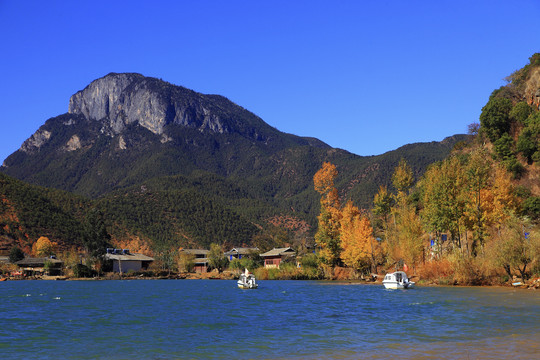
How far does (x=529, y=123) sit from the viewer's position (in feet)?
257

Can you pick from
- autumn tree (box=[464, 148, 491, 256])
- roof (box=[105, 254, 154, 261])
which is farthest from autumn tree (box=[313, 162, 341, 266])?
roof (box=[105, 254, 154, 261])

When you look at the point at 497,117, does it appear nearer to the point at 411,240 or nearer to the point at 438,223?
the point at 411,240

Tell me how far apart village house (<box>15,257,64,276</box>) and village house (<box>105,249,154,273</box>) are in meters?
13.5

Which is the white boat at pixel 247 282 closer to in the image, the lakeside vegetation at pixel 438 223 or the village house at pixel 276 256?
the lakeside vegetation at pixel 438 223

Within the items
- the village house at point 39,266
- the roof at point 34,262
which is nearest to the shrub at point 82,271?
the village house at point 39,266

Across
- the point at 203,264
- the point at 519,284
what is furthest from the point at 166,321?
the point at 203,264

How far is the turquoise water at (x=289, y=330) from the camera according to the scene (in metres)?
22.0

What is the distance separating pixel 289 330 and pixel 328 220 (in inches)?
2402

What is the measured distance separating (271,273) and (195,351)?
91.6m

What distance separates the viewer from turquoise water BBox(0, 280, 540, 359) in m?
22.0

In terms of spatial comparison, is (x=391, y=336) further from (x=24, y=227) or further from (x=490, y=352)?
(x=24, y=227)

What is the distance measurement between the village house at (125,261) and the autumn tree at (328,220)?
227 feet

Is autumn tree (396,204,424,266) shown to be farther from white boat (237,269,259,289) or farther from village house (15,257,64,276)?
village house (15,257,64,276)

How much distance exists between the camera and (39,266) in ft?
451
